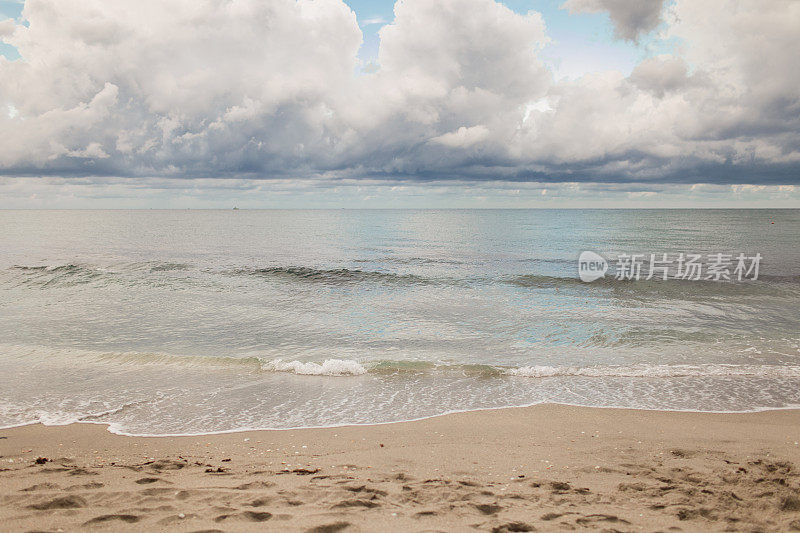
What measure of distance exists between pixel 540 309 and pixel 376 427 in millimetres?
11818

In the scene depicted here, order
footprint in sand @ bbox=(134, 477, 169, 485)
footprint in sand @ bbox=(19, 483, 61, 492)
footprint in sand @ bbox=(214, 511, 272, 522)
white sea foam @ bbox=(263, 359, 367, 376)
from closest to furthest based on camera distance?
footprint in sand @ bbox=(214, 511, 272, 522) < footprint in sand @ bbox=(19, 483, 61, 492) < footprint in sand @ bbox=(134, 477, 169, 485) < white sea foam @ bbox=(263, 359, 367, 376)

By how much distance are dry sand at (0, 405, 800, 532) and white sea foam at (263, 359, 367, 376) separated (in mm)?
3311

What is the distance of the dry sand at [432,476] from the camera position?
4.12m

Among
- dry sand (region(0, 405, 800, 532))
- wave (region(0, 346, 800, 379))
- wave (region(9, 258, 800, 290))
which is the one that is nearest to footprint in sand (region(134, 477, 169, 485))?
dry sand (region(0, 405, 800, 532))

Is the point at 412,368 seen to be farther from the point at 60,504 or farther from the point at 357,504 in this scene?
the point at 60,504

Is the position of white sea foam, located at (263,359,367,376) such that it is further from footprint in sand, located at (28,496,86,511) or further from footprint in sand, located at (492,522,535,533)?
footprint in sand, located at (492,522,535,533)

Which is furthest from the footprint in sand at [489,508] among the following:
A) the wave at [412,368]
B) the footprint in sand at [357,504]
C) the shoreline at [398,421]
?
the wave at [412,368]

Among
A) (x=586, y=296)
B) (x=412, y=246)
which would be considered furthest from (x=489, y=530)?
(x=412, y=246)

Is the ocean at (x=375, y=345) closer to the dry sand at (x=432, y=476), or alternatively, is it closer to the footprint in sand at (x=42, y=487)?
the dry sand at (x=432, y=476)

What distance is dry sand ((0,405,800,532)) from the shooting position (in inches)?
162

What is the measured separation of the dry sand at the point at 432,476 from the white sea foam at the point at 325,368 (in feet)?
10.9

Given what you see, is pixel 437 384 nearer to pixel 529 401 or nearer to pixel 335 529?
pixel 529 401

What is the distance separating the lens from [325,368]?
424 inches

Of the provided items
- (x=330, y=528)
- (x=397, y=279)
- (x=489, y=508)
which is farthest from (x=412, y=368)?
(x=397, y=279)
